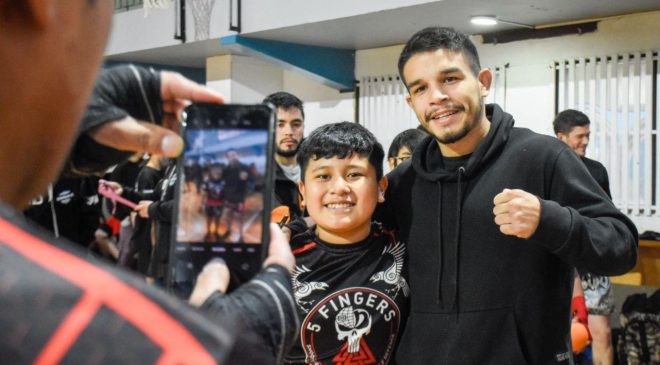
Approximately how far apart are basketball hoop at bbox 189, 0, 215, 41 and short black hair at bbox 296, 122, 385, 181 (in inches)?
172

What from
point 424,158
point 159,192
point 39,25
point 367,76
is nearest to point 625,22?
point 367,76

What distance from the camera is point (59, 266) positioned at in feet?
1.28

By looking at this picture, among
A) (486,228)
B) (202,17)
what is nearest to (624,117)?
(202,17)

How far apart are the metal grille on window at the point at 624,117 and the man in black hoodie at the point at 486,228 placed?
3.46 meters

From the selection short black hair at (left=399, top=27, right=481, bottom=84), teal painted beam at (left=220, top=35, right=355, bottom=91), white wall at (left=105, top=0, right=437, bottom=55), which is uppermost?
white wall at (left=105, top=0, right=437, bottom=55)

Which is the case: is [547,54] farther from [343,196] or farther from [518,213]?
[518,213]

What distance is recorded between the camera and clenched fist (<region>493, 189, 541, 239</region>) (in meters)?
1.50

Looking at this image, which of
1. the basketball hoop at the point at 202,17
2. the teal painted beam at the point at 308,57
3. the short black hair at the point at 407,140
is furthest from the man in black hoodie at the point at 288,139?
the basketball hoop at the point at 202,17

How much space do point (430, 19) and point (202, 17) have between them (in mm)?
2122

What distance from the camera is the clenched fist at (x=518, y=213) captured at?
1.50 meters

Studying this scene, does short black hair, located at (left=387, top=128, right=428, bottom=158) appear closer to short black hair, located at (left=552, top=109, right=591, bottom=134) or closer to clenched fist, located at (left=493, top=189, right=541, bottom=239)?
short black hair, located at (left=552, top=109, right=591, bottom=134)

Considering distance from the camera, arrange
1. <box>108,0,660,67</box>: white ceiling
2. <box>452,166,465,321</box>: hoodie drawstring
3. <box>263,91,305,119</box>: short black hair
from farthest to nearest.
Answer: <box>108,0,660,67</box>: white ceiling
<box>263,91,305,119</box>: short black hair
<box>452,166,465,321</box>: hoodie drawstring

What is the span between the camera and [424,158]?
1.87 metres

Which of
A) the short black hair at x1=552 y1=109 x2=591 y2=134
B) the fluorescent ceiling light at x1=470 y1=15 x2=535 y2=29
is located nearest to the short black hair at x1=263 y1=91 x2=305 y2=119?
the fluorescent ceiling light at x1=470 y1=15 x2=535 y2=29
